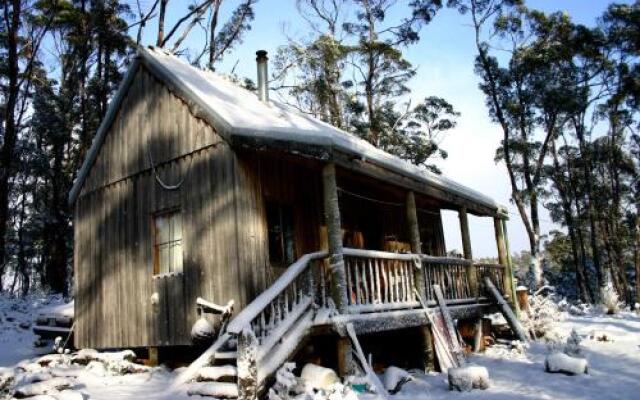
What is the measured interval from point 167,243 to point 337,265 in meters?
4.12

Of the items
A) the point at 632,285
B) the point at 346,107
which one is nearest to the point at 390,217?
the point at 346,107

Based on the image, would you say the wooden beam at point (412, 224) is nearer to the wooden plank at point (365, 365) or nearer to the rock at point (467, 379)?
the rock at point (467, 379)

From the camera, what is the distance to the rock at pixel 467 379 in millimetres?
8602

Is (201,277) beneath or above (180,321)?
above

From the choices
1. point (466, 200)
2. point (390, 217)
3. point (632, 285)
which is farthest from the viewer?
point (632, 285)

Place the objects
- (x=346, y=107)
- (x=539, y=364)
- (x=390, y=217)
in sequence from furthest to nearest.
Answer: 1. (x=346, y=107)
2. (x=390, y=217)
3. (x=539, y=364)

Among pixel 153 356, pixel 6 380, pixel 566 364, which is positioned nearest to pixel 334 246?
pixel 153 356

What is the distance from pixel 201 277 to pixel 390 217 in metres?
6.88

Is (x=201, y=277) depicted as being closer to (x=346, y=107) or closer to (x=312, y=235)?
(x=312, y=235)

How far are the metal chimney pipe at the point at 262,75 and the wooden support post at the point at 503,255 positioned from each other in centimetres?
730

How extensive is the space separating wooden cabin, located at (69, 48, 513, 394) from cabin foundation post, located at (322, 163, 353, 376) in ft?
0.08

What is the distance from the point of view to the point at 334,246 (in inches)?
341

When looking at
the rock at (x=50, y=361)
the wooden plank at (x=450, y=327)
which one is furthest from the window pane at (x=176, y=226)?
the wooden plank at (x=450, y=327)

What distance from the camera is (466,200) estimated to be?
13406 mm
